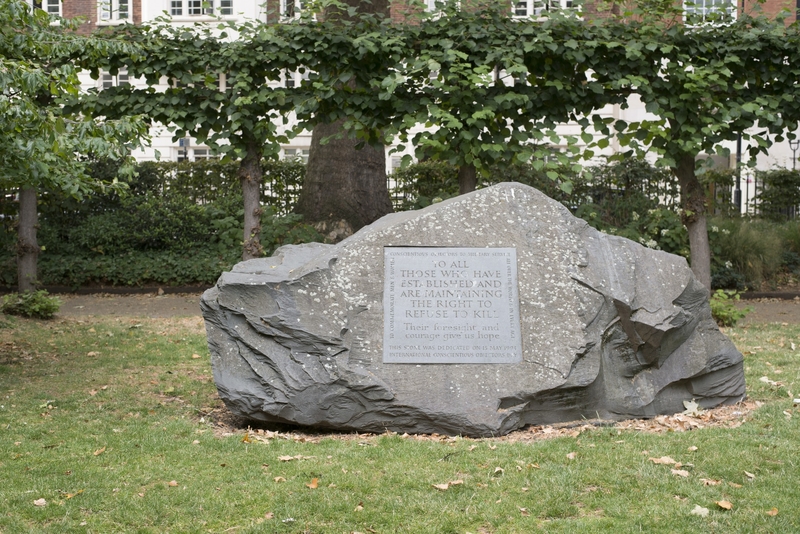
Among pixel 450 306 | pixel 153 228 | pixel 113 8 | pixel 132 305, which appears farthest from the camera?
pixel 113 8

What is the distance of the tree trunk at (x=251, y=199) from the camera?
1225cm

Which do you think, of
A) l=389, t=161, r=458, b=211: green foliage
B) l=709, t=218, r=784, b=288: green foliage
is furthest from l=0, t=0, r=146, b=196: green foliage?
l=709, t=218, r=784, b=288: green foliage

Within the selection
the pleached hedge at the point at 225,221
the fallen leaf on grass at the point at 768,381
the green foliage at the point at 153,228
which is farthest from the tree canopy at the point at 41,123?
the green foliage at the point at 153,228

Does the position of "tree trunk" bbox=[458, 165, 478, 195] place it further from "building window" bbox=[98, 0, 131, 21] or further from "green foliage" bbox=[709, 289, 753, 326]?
"building window" bbox=[98, 0, 131, 21]

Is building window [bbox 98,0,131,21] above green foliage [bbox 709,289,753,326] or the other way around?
above

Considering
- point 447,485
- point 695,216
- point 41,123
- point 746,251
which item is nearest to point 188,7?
point 746,251

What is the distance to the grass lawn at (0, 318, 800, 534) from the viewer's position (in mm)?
4992

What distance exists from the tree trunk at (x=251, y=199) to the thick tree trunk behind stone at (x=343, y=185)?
137 inches

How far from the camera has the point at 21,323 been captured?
12234 mm

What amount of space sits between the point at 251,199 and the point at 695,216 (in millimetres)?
6320

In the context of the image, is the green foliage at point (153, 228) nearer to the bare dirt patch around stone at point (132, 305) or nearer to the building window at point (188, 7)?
the bare dirt patch around stone at point (132, 305)

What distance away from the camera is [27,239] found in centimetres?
1378

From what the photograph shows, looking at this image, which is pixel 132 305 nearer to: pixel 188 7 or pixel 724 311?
pixel 724 311

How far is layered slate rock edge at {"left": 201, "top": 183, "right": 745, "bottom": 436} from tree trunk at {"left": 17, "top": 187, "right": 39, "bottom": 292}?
7.61m
